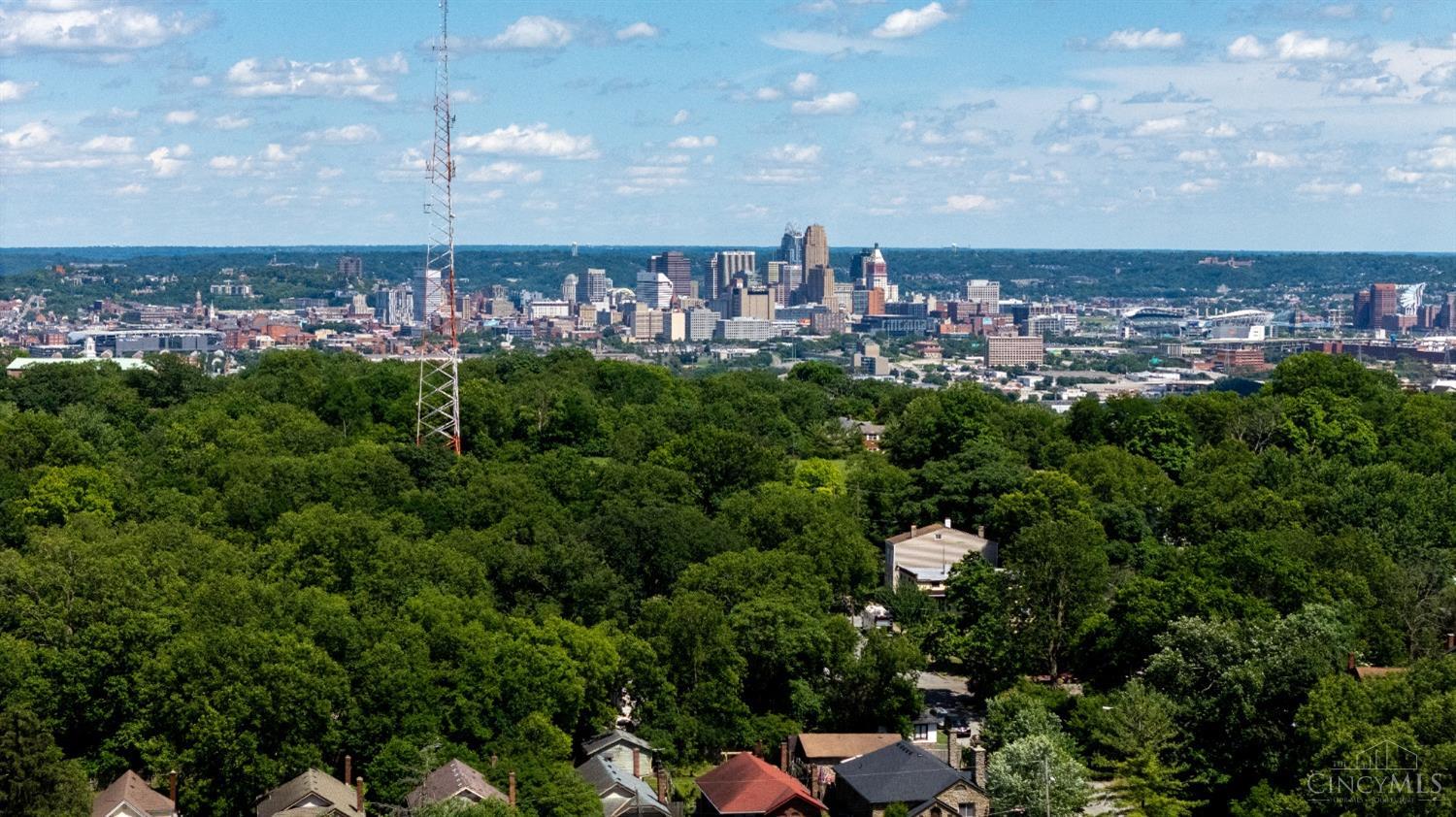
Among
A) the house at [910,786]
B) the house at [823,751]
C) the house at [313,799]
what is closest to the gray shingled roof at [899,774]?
the house at [910,786]

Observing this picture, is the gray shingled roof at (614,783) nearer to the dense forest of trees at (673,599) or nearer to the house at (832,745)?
the dense forest of trees at (673,599)

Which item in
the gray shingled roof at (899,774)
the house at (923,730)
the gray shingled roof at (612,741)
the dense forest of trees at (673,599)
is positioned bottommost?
the house at (923,730)

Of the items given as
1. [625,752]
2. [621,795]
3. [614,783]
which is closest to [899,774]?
[621,795]

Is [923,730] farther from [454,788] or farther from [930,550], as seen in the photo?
[930,550]

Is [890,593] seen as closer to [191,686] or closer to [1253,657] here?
[1253,657]

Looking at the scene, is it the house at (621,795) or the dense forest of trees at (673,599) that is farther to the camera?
the dense forest of trees at (673,599)

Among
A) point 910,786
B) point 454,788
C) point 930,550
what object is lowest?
point 910,786

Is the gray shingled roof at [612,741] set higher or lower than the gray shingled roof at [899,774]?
lower
